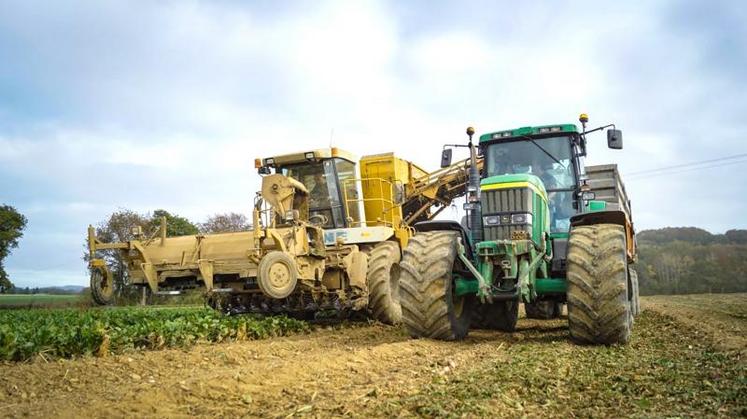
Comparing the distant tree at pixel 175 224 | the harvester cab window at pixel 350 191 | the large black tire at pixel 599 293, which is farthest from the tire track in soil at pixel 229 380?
the distant tree at pixel 175 224

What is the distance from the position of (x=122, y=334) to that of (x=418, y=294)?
387 cm

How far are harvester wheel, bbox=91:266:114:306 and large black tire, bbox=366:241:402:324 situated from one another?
4.50 m

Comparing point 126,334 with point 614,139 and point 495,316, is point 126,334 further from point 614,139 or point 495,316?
point 614,139

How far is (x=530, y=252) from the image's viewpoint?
23.5 feet

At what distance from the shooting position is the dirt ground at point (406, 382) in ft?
12.7

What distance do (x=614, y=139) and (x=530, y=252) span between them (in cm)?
268

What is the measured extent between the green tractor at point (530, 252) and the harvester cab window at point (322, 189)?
3.44 m

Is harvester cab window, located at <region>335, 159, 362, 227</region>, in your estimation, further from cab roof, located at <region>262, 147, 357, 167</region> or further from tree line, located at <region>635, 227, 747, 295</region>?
tree line, located at <region>635, 227, 747, 295</region>

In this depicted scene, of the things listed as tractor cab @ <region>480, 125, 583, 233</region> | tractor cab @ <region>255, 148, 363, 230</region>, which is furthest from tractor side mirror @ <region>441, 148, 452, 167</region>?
tractor cab @ <region>255, 148, 363, 230</region>

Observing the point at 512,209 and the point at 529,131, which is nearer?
the point at 512,209

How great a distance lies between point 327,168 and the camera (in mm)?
11742

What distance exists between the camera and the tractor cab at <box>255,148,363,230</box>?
11.6 meters

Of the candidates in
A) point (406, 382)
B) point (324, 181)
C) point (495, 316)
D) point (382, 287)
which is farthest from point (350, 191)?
point (406, 382)

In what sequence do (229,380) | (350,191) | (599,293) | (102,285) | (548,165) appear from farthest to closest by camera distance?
(350,191) → (102,285) → (548,165) → (599,293) → (229,380)
